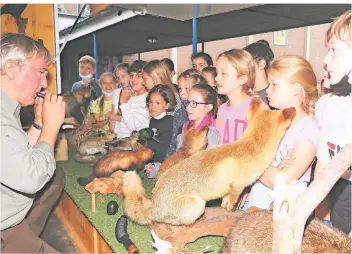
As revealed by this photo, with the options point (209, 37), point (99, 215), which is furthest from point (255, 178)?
point (209, 37)

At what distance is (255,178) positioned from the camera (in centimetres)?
104

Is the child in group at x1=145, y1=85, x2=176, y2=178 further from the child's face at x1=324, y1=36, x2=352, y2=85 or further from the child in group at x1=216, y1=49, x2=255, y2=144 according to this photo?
the child's face at x1=324, y1=36, x2=352, y2=85

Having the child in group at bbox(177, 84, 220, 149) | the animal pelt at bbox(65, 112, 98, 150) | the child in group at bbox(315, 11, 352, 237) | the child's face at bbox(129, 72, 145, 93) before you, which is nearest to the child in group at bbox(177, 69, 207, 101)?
the child in group at bbox(177, 84, 220, 149)

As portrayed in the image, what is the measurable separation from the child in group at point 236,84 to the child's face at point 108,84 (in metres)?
1.91

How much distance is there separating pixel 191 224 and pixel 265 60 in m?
0.76

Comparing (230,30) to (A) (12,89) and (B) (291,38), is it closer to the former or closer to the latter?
(B) (291,38)

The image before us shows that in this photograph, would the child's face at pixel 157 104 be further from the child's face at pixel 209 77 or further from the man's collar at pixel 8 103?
the man's collar at pixel 8 103

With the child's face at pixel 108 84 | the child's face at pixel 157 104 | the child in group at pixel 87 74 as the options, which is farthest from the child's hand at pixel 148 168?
the child in group at pixel 87 74

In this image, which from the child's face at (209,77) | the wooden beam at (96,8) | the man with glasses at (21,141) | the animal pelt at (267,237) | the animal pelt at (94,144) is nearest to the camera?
the animal pelt at (267,237)

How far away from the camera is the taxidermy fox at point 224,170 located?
Answer: 1.00 meters

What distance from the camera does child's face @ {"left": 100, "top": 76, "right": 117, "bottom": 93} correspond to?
300cm

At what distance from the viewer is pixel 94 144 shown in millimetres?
2576

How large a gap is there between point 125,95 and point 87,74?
0.86 meters

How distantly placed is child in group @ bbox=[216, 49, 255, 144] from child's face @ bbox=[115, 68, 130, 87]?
175 cm
